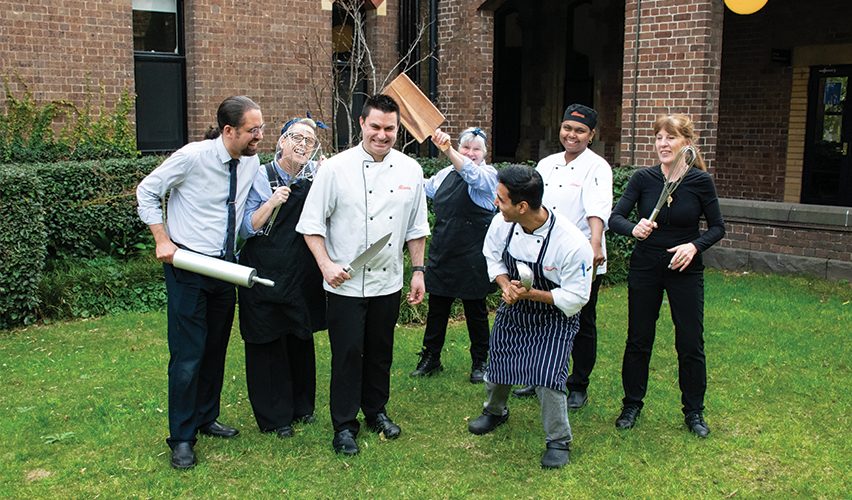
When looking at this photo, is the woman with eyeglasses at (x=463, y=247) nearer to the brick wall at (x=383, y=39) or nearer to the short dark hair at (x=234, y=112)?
the short dark hair at (x=234, y=112)

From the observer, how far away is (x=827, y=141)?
13.7 m

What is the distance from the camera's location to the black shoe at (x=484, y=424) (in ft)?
15.9

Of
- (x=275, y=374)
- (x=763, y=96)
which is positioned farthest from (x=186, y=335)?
(x=763, y=96)

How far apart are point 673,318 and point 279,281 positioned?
240 cm

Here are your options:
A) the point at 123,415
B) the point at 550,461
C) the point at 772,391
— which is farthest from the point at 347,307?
the point at 772,391

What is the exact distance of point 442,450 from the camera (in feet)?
15.2

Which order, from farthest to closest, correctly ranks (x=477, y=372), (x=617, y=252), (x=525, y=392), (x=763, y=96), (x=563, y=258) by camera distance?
(x=763, y=96), (x=617, y=252), (x=477, y=372), (x=525, y=392), (x=563, y=258)

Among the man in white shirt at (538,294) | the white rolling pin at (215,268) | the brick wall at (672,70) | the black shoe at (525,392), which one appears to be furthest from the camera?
the brick wall at (672,70)

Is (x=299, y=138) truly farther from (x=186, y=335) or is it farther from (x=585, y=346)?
(x=585, y=346)

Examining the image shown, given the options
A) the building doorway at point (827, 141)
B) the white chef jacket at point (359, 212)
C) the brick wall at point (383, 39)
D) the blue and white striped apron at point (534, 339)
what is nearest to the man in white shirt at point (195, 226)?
the white chef jacket at point (359, 212)

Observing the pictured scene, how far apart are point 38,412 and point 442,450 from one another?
9.01ft

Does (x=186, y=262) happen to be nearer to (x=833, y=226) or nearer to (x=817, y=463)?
(x=817, y=463)

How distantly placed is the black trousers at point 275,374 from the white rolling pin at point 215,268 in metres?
0.74

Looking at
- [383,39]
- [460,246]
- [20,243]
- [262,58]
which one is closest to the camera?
[460,246]
